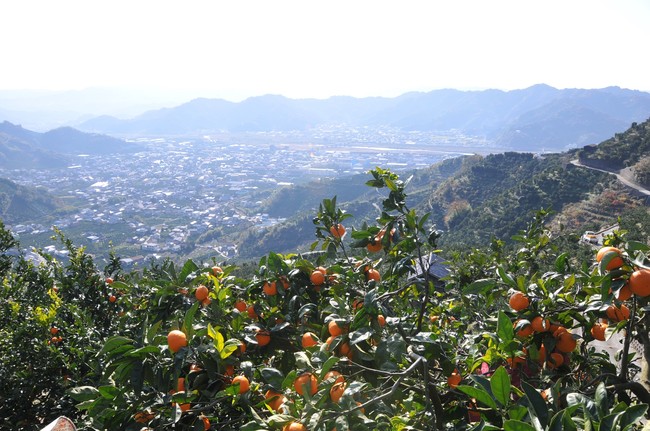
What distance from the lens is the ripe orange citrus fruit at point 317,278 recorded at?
1918 mm

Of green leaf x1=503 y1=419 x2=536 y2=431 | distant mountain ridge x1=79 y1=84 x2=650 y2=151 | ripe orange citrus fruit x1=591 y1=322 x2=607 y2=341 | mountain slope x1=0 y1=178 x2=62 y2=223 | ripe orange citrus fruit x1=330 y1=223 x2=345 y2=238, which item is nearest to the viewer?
green leaf x1=503 y1=419 x2=536 y2=431

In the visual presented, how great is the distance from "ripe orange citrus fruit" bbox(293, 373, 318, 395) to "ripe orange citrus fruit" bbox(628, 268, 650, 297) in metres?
0.84

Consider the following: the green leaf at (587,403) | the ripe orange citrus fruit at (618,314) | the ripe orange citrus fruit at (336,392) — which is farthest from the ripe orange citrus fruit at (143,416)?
the ripe orange citrus fruit at (618,314)

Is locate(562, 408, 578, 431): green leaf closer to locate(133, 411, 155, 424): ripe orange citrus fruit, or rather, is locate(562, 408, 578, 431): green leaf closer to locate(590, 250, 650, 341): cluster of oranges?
locate(590, 250, 650, 341): cluster of oranges

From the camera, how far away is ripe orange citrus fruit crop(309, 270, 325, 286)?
6.29ft

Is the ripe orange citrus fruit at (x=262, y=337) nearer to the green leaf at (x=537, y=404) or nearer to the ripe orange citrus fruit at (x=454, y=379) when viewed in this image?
the ripe orange citrus fruit at (x=454, y=379)

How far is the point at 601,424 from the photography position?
2.28 feet

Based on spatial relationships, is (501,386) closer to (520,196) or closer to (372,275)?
(372,275)

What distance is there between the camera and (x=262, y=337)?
1.63 m

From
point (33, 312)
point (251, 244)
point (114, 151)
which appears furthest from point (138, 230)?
point (114, 151)

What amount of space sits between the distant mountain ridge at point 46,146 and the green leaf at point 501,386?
120m

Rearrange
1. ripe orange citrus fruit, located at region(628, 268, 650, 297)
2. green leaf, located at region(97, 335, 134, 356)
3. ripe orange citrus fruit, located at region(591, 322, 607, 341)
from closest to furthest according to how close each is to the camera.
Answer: ripe orange citrus fruit, located at region(628, 268, 650, 297), green leaf, located at region(97, 335, 134, 356), ripe orange citrus fruit, located at region(591, 322, 607, 341)

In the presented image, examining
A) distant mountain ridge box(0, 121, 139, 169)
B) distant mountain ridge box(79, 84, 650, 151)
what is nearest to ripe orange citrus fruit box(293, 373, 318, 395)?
distant mountain ridge box(0, 121, 139, 169)

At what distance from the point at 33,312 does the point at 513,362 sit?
10.1ft
